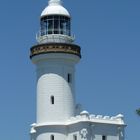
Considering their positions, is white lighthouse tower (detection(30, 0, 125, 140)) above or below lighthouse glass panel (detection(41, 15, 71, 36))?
below

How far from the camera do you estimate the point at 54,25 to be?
82250 millimetres

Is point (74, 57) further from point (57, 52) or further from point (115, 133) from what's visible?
point (115, 133)

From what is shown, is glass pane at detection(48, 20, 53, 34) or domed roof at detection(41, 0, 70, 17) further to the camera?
glass pane at detection(48, 20, 53, 34)

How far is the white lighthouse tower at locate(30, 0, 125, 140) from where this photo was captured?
7962cm

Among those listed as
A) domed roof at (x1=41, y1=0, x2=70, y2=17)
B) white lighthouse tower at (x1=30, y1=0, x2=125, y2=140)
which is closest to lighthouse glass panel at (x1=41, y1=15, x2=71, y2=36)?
white lighthouse tower at (x1=30, y1=0, x2=125, y2=140)

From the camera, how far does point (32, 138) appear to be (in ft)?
271

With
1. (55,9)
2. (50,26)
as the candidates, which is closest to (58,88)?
(50,26)

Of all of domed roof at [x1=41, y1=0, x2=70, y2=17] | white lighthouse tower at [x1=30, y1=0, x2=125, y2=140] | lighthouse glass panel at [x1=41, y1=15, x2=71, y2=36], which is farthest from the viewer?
lighthouse glass panel at [x1=41, y1=15, x2=71, y2=36]

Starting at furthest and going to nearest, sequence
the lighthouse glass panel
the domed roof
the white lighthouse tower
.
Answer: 1. the lighthouse glass panel
2. the domed roof
3. the white lighthouse tower

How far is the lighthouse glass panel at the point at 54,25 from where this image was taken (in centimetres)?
8225

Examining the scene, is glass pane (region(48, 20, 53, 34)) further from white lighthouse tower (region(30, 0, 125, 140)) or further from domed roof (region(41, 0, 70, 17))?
domed roof (region(41, 0, 70, 17))

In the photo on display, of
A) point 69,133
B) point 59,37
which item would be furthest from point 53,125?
point 59,37

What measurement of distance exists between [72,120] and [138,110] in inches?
468

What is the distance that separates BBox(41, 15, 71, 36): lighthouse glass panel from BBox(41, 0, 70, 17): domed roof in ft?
Answer: 1.17
